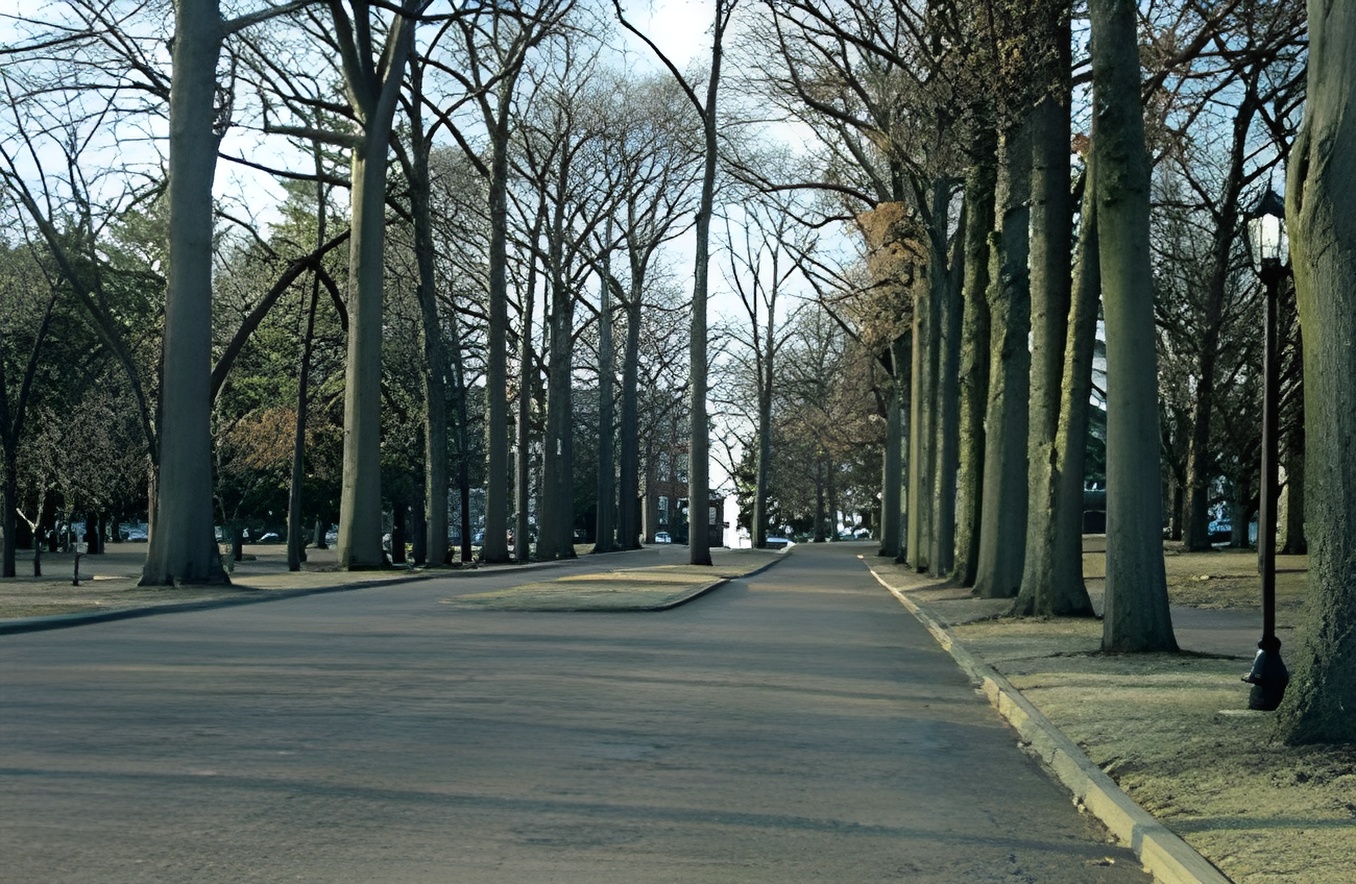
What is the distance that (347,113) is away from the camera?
3919cm

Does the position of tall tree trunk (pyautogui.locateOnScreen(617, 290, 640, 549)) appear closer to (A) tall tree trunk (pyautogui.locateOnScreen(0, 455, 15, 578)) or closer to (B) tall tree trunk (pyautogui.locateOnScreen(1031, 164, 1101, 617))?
(A) tall tree trunk (pyautogui.locateOnScreen(0, 455, 15, 578))

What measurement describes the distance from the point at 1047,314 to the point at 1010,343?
3448 mm

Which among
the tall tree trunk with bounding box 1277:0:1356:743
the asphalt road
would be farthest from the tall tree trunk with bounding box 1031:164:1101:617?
the tall tree trunk with bounding box 1277:0:1356:743

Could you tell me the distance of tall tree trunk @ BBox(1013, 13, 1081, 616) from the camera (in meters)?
22.0

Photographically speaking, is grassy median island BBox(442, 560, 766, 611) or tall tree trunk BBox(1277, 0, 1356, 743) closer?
tall tree trunk BBox(1277, 0, 1356, 743)

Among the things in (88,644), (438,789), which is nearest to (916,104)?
(88,644)

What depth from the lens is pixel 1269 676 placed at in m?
11.6

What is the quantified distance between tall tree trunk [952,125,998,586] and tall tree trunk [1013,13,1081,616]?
5.45 m

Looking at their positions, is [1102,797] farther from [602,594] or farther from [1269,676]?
[602,594]

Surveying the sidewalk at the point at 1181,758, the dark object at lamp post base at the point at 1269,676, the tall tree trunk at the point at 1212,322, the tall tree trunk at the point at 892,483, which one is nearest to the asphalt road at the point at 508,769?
the sidewalk at the point at 1181,758

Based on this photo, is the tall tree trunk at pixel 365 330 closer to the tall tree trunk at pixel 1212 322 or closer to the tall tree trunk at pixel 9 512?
the tall tree trunk at pixel 9 512

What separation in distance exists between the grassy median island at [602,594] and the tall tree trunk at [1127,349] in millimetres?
10766

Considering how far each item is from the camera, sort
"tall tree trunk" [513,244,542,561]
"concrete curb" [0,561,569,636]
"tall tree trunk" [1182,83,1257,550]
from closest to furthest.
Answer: "concrete curb" [0,561,569,636] < "tall tree trunk" [1182,83,1257,550] < "tall tree trunk" [513,244,542,561]

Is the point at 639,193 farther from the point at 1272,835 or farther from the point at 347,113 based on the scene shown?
the point at 1272,835
